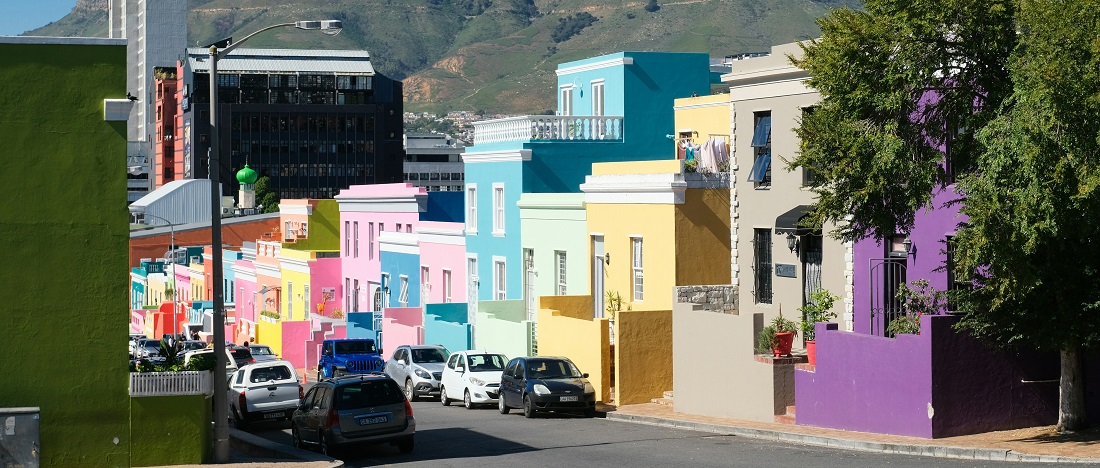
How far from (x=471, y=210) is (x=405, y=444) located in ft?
76.0

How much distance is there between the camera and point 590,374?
118ft

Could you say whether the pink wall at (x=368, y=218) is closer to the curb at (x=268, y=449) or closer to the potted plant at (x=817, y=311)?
the potted plant at (x=817, y=311)

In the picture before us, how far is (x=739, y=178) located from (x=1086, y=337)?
12.0 m

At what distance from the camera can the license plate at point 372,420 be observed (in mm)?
25844

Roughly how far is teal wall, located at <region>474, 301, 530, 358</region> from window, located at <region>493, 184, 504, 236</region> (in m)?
3.00

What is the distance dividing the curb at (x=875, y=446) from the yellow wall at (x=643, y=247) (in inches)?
217

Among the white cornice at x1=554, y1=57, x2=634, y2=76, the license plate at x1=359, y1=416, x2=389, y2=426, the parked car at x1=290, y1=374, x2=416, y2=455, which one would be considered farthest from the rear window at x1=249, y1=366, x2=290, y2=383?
the white cornice at x1=554, y1=57, x2=634, y2=76

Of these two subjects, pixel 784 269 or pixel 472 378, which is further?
pixel 472 378

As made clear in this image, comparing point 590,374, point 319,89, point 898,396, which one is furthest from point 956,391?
point 319,89

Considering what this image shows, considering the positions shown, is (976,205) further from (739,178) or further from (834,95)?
(739,178)

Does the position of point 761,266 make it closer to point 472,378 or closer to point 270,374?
point 472,378

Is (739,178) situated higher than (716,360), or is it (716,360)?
(739,178)

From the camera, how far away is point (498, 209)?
4709 cm

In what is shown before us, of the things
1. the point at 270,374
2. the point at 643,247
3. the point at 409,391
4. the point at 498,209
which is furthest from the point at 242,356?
the point at 643,247
